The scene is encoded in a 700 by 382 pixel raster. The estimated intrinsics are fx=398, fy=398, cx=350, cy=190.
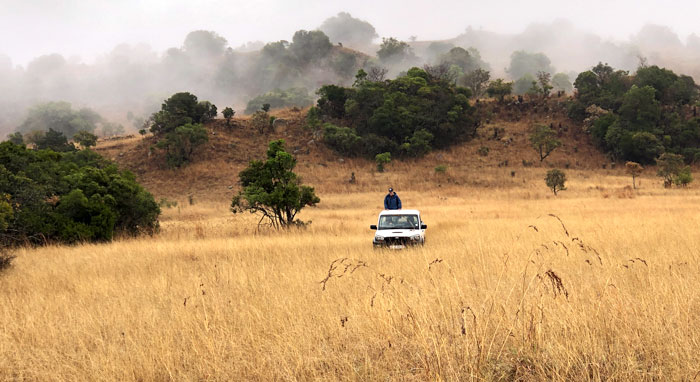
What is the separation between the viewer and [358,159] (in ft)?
198

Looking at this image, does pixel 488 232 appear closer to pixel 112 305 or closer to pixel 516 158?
pixel 112 305

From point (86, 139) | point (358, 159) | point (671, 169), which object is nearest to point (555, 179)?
point (671, 169)

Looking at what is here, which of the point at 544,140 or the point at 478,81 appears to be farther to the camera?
the point at 478,81

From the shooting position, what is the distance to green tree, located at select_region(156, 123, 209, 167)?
5334 cm

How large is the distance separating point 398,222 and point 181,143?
157 feet

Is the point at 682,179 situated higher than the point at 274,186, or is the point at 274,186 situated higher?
the point at 274,186

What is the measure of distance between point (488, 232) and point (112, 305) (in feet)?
40.0

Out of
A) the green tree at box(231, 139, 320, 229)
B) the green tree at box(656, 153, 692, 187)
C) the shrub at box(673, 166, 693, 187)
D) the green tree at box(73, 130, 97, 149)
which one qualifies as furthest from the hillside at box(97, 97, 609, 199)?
the green tree at box(231, 139, 320, 229)

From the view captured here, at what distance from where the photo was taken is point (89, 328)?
5340 mm

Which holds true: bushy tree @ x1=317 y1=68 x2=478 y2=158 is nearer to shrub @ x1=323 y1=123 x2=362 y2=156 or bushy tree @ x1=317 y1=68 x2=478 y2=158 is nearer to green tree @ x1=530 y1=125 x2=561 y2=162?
shrub @ x1=323 y1=123 x2=362 y2=156

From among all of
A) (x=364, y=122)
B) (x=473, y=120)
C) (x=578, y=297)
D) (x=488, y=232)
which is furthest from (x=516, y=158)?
(x=578, y=297)

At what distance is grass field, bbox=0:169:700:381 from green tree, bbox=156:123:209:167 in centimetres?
4567

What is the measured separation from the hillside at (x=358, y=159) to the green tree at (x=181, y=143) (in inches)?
51.4

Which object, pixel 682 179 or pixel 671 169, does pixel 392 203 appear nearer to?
pixel 682 179
